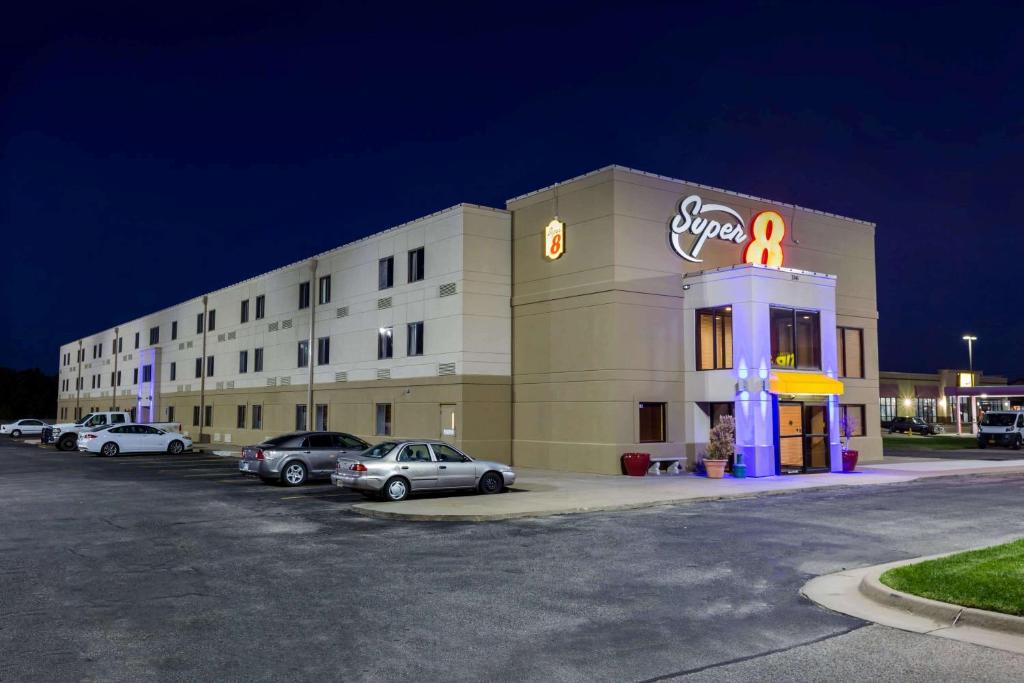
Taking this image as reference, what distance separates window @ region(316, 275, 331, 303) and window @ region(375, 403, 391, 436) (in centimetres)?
770

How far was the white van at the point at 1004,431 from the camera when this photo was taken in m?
48.3

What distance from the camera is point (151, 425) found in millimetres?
40594

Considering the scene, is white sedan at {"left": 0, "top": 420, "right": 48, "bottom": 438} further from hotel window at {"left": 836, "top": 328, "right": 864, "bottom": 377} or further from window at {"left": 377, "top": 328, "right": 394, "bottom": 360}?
hotel window at {"left": 836, "top": 328, "right": 864, "bottom": 377}

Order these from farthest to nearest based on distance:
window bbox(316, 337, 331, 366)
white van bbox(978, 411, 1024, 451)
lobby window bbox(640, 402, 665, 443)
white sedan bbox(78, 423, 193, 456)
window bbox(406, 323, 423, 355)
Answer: white van bbox(978, 411, 1024, 451), window bbox(316, 337, 331, 366), white sedan bbox(78, 423, 193, 456), window bbox(406, 323, 423, 355), lobby window bbox(640, 402, 665, 443)

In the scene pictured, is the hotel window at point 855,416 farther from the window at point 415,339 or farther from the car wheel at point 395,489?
the car wheel at point 395,489

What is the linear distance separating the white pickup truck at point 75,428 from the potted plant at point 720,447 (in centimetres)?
2768

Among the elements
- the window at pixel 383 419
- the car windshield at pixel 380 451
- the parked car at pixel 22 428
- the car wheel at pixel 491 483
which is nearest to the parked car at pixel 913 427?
the window at pixel 383 419

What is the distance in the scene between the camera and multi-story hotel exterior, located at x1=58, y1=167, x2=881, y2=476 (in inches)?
1082

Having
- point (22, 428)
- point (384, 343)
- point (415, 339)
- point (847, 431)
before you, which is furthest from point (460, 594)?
point (22, 428)

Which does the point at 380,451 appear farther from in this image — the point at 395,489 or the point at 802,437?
the point at 802,437

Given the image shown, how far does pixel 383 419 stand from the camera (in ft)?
114

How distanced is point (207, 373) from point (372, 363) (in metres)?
22.2

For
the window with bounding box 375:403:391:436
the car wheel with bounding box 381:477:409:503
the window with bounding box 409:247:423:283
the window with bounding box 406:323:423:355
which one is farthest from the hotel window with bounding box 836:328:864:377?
the car wheel with bounding box 381:477:409:503

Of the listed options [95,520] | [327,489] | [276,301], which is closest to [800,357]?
[327,489]
